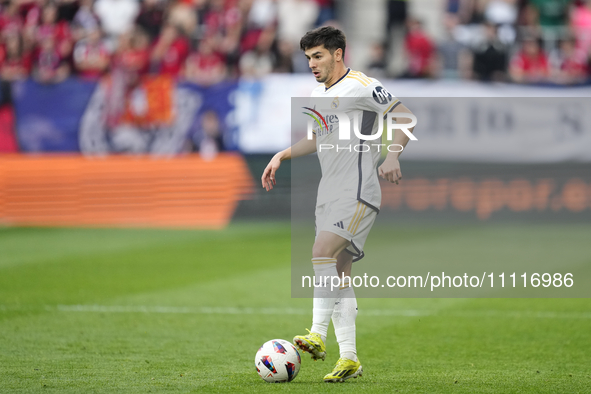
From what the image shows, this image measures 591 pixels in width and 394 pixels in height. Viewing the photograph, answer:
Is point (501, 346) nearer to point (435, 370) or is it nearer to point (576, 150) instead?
point (435, 370)

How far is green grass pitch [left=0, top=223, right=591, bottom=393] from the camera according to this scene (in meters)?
5.01

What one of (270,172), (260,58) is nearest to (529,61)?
(260,58)

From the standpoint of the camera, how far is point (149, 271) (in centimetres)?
1028

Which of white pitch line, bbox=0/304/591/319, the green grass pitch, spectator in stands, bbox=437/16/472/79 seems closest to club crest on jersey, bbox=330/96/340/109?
the green grass pitch

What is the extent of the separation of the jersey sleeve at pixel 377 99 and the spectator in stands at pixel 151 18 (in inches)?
475

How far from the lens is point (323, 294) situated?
4.95 meters

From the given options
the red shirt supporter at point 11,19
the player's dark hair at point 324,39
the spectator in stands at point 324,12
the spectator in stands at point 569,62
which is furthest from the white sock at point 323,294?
the red shirt supporter at point 11,19

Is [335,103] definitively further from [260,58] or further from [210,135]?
[260,58]

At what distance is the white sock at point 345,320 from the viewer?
4.98m

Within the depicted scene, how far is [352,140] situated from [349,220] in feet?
1.55

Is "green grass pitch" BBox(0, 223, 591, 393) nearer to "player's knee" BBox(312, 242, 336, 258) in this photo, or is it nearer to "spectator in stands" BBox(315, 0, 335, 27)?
"player's knee" BBox(312, 242, 336, 258)

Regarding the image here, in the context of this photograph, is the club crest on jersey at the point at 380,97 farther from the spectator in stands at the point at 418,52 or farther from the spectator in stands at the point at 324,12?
the spectator in stands at the point at 324,12

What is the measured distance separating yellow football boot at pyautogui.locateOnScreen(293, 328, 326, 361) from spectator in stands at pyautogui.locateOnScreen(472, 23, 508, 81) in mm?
10889

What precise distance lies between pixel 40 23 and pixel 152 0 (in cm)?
223
